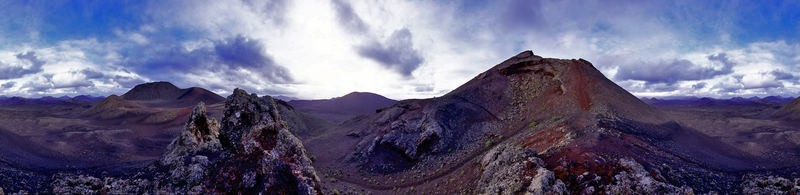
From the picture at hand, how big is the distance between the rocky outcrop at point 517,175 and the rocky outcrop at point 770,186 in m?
9.88

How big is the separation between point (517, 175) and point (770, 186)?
12.1 m

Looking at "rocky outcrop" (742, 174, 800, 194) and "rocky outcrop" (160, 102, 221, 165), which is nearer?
"rocky outcrop" (742, 174, 800, 194)

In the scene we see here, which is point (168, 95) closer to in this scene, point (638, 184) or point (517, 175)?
point (517, 175)

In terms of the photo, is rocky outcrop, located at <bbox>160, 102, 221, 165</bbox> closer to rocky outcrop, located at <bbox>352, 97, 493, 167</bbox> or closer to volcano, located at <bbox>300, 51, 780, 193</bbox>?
volcano, located at <bbox>300, 51, 780, 193</bbox>

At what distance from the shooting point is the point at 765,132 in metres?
26.3

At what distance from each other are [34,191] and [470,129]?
95.6 feet

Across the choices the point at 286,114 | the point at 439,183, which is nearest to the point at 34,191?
the point at 439,183

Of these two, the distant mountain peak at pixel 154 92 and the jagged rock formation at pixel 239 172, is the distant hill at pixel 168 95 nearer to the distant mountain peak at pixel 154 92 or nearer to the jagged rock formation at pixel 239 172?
the distant mountain peak at pixel 154 92

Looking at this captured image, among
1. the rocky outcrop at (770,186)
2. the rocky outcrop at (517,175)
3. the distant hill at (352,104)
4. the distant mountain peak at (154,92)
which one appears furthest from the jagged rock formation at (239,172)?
the distant mountain peak at (154,92)

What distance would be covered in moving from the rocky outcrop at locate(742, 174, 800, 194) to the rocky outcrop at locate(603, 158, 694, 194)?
542 centimetres

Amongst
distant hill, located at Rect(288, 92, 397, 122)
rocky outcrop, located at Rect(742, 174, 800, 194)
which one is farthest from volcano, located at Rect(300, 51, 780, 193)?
distant hill, located at Rect(288, 92, 397, 122)

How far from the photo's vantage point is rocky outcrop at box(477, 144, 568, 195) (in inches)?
496

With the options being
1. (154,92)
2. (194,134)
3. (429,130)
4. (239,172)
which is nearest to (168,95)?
(154,92)

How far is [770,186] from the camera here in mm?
14141
